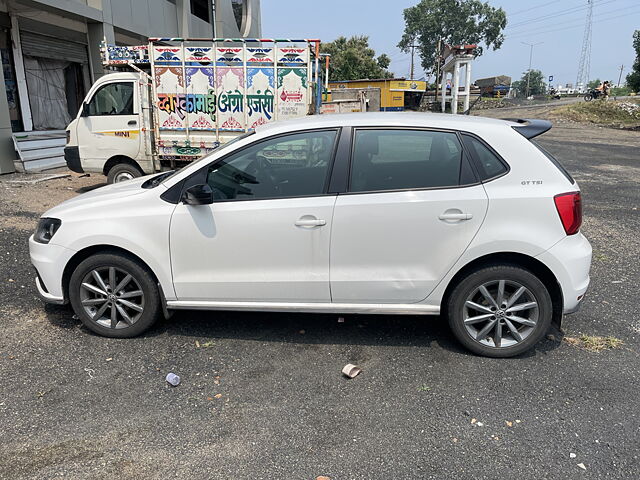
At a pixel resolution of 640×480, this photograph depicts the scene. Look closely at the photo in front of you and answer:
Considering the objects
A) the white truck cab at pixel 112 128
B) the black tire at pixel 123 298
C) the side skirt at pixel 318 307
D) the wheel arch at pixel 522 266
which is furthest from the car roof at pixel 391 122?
the white truck cab at pixel 112 128

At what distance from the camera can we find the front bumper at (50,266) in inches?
150

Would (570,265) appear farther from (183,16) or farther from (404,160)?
(183,16)

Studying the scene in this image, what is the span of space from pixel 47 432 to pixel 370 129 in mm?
2920

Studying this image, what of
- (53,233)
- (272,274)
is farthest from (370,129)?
(53,233)

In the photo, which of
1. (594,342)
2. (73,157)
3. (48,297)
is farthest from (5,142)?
(594,342)

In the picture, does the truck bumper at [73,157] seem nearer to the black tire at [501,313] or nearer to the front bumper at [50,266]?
the front bumper at [50,266]

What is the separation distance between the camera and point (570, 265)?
11.3 ft

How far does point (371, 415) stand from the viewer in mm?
3014

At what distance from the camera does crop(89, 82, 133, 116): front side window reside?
9.27m

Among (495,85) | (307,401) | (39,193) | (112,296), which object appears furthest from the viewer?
(495,85)

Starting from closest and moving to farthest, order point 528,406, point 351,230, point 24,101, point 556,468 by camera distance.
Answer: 1. point 556,468
2. point 528,406
3. point 351,230
4. point 24,101

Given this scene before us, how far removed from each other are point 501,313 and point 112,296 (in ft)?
9.86

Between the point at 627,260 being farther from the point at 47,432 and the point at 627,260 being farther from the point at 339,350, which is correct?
the point at 47,432

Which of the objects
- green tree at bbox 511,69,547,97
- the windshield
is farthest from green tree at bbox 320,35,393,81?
green tree at bbox 511,69,547,97
